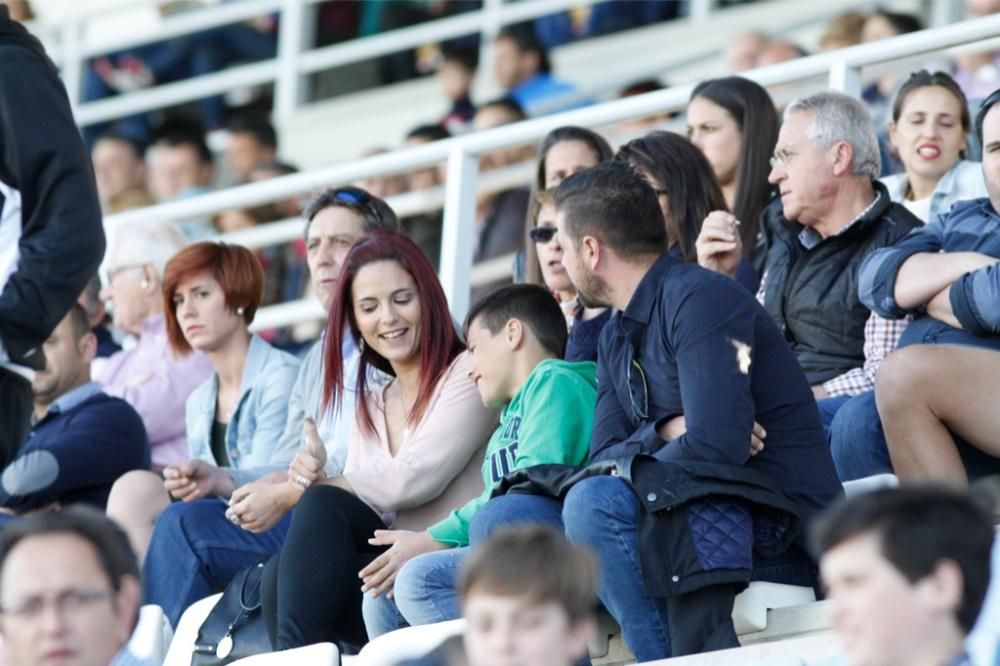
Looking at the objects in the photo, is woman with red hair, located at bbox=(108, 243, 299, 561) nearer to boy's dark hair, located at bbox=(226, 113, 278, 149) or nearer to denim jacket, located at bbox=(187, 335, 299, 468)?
denim jacket, located at bbox=(187, 335, 299, 468)

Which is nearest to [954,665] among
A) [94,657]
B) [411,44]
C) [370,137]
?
[94,657]

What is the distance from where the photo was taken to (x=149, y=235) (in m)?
7.24

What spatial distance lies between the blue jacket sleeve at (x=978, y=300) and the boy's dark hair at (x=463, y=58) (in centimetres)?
577

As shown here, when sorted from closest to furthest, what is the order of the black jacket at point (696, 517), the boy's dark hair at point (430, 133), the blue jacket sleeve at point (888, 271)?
the black jacket at point (696, 517), the blue jacket sleeve at point (888, 271), the boy's dark hair at point (430, 133)

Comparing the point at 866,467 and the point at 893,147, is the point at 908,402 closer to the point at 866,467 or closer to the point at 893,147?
the point at 866,467

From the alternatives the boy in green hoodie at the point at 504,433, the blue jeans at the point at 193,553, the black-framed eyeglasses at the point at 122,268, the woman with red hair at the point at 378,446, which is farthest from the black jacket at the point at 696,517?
the black-framed eyeglasses at the point at 122,268

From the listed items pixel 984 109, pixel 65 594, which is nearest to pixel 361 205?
pixel 984 109

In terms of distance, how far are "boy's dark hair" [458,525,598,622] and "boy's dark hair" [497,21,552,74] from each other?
22.9ft

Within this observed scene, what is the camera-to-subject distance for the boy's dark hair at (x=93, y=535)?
352cm

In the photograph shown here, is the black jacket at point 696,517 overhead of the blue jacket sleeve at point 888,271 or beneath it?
beneath

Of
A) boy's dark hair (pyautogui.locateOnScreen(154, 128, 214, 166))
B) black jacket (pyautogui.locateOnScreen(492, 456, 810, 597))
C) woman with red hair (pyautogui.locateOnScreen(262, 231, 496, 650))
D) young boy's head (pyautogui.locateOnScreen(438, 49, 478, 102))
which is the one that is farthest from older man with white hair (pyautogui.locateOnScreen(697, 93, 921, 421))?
boy's dark hair (pyautogui.locateOnScreen(154, 128, 214, 166))

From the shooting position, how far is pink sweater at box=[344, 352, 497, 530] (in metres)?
5.26

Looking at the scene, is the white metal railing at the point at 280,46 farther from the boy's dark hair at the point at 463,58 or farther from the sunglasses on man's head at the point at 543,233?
the sunglasses on man's head at the point at 543,233

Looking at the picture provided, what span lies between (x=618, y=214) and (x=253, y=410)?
1.74 meters
